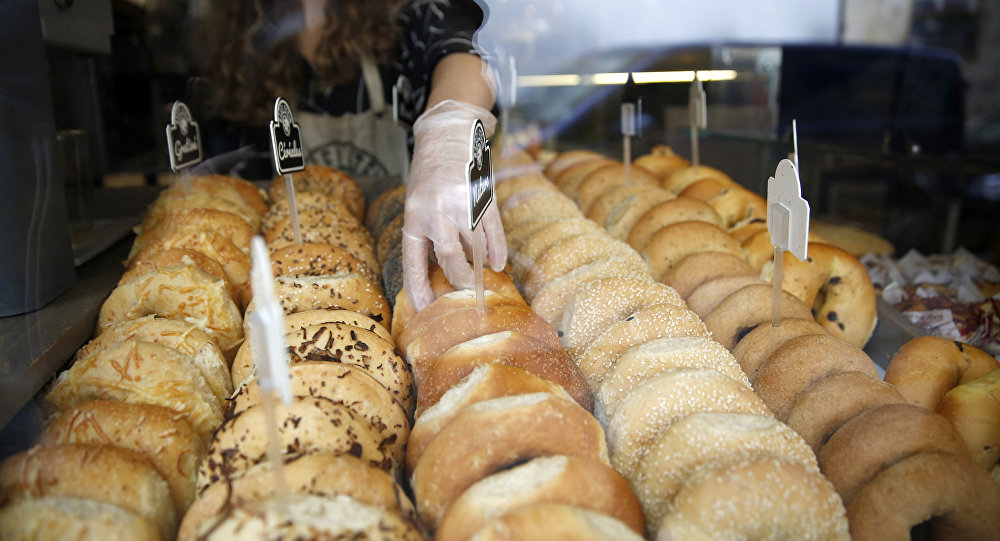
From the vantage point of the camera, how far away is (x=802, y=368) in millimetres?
1723

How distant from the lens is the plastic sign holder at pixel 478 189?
1.73m

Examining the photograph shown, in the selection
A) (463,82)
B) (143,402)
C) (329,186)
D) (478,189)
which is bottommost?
(143,402)

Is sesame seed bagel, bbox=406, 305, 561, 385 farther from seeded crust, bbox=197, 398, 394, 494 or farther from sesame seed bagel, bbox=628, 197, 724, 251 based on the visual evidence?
sesame seed bagel, bbox=628, 197, 724, 251

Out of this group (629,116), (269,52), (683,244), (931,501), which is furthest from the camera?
(269,52)

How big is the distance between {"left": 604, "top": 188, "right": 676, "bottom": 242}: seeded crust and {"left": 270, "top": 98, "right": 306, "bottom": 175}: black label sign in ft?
4.57

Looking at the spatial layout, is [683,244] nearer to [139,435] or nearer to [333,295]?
[333,295]

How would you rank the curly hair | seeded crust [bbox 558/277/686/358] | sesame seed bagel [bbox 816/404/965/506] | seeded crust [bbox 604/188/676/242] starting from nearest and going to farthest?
sesame seed bagel [bbox 816/404/965/506] < seeded crust [bbox 558/277/686/358] < seeded crust [bbox 604/188/676/242] < the curly hair

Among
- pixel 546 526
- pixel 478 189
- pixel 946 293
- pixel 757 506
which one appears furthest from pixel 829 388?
pixel 946 293

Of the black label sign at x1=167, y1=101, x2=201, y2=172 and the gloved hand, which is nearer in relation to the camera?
the gloved hand

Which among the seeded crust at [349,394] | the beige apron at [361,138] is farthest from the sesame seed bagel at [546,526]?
the beige apron at [361,138]

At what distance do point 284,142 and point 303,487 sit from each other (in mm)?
1508

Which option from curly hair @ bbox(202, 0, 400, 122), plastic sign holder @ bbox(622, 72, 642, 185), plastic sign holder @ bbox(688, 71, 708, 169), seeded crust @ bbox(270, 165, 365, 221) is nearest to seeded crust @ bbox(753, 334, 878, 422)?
plastic sign holder @ bbox(622, 72, 642, 185)

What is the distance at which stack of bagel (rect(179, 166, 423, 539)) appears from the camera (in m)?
1.17

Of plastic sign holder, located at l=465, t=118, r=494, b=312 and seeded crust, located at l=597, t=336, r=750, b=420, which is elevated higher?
plastic sign holder, located at l=465, t=118, r=494, b=312
